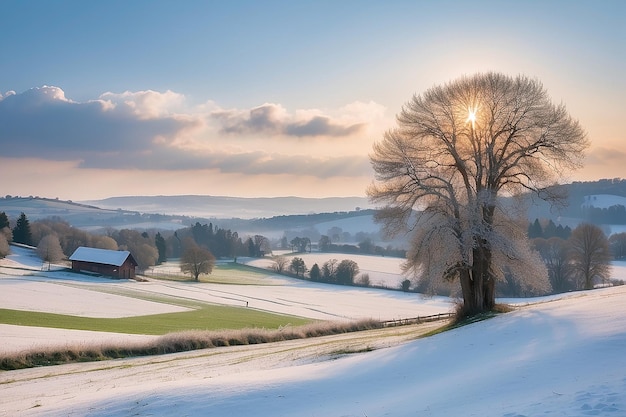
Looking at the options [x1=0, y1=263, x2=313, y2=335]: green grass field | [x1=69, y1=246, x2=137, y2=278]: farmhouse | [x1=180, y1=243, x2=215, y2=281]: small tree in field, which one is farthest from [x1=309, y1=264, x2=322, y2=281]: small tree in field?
[x1=0, y1=263, x2=313, y2=335]: green grass field

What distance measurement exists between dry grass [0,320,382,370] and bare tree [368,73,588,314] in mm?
13376

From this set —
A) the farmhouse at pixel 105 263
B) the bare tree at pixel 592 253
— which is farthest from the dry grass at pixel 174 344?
the farmhouse at pixel 105 263

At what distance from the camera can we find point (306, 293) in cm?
9319

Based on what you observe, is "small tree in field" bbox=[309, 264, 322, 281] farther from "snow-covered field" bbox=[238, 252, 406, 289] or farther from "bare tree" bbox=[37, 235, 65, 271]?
"bare tree" bbox=[37, 235, 65, 271]

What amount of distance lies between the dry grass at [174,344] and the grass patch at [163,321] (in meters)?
9.96

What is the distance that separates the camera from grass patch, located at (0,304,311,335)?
45469 millimetres

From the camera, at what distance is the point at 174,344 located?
3484 centimetres

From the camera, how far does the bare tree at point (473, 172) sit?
29.1 m

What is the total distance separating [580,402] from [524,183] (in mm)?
22826

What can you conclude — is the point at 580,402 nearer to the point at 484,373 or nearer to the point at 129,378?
the point at 484,373

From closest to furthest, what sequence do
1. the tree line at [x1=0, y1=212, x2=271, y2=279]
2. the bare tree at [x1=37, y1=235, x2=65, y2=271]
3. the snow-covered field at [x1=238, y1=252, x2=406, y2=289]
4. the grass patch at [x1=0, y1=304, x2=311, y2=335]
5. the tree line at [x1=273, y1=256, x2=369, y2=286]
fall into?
the grass patch at [x1=0, y1=304, x2=311, y2=335] → the bare tree at [x1=37, y1=235, x2=65, y2=271] → the tree line at [x1=0, y1=212, x2=271, y2=279] → the snow-covered field at [x1=238, y1=252, x2=406, y2=289] → the tree line at [x1=273, y1=256, x2=369, y2=286]

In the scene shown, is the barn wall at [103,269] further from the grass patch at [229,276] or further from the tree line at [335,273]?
the tree line at [335,273]

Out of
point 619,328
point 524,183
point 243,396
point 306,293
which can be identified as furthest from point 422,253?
point 306,293

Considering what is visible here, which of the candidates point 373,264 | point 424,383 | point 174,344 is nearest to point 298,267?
point 373,264
